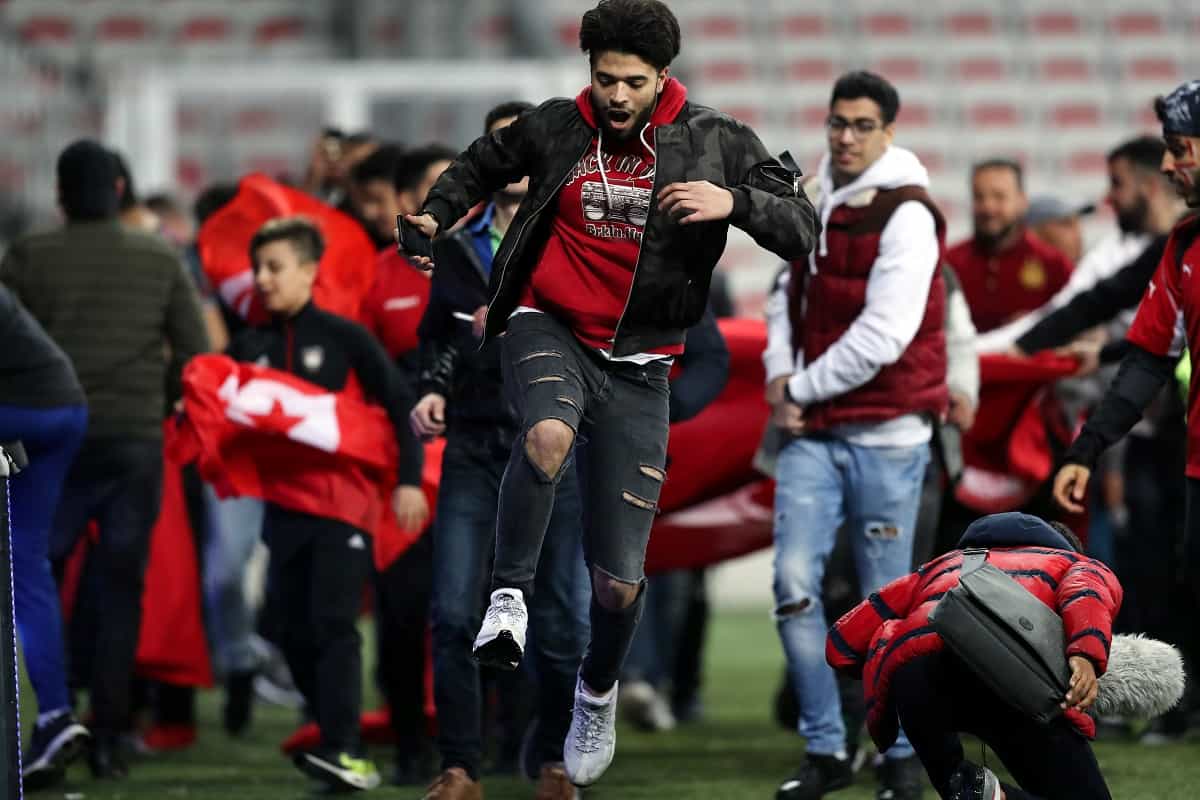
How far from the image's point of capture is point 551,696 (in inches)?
225

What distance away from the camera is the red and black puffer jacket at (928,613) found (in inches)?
166

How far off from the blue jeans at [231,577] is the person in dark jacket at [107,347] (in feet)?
4.16

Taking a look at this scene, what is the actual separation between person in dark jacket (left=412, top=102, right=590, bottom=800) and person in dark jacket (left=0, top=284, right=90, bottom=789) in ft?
4.09

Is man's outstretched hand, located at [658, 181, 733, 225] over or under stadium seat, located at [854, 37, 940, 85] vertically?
under

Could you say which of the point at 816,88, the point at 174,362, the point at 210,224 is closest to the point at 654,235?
the point at 174,362

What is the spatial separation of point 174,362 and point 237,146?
899cm

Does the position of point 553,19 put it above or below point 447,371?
above

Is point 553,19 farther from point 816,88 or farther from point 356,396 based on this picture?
point 356,396

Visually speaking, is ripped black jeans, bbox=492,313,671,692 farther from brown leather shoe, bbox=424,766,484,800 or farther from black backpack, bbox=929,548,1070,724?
black backpack, bbox=929,548,1070,724

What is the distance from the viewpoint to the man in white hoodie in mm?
5898

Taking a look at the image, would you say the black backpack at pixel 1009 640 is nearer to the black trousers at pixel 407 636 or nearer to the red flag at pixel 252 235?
the black trousers at pixel 407 636

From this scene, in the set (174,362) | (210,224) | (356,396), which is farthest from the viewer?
(210,224)

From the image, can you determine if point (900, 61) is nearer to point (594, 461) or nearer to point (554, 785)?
point (554, 785)

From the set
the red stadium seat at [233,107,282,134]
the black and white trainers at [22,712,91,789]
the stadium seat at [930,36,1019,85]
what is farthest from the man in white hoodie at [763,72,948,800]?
the stadium seat at [930,36,1019,85]
